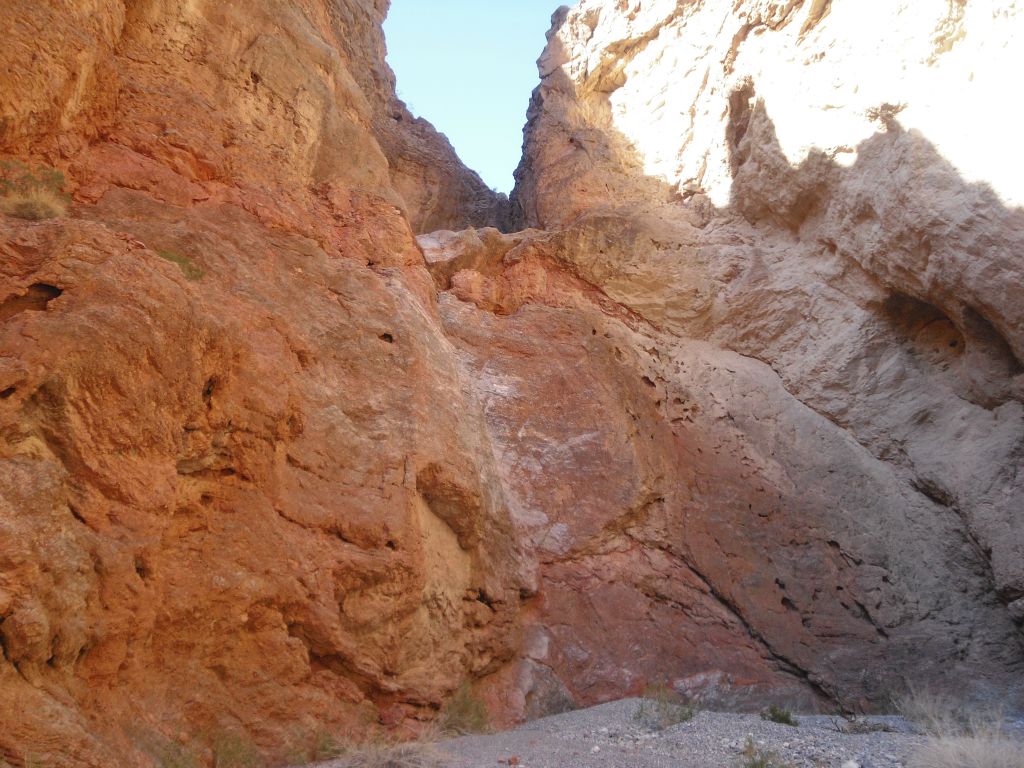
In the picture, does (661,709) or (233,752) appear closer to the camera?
(233,752)

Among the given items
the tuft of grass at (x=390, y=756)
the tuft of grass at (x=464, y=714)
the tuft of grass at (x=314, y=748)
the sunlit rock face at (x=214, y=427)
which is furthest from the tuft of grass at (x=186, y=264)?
the tuft of grass at (x=464, y=714)

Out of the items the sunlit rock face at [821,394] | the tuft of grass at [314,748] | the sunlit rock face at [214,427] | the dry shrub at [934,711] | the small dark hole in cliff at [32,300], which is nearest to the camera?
the sunlit rock face at [214,427]

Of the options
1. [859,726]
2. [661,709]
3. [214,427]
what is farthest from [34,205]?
[859,726]

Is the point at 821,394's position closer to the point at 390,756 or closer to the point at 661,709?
the point at 661,709

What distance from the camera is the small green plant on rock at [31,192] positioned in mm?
6062

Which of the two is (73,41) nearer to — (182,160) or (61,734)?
(182,160)

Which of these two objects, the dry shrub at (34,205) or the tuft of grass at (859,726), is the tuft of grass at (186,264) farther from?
the tuft of grass at (859,726)

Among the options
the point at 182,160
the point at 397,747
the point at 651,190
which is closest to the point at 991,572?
the point at 397,747

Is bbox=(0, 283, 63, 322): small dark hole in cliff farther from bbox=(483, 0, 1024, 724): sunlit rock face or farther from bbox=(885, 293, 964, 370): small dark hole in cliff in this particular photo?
bbox=(885, 293, 964, 370): small dark hole in cliff

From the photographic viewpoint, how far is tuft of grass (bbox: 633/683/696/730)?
6.50m

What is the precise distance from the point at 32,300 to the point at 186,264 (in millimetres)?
1809

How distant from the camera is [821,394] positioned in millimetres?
10617

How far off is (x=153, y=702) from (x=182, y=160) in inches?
213

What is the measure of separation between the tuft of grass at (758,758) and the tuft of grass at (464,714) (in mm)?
2353
